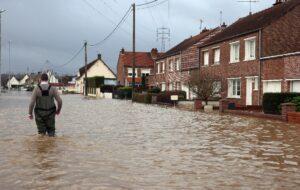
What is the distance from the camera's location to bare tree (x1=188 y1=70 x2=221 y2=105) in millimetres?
34500

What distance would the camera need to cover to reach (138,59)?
86.3 metres

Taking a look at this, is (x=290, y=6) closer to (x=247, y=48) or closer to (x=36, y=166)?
(x=247, y=48)

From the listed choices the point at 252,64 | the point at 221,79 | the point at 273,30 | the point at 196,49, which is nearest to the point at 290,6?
the point at 273,30

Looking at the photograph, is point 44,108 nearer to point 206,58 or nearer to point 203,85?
point 203,85

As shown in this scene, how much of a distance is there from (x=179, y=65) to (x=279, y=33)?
69.0ft

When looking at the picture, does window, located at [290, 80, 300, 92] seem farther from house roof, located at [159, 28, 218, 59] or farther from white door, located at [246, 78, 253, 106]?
house roof, located at [159, 28, 218, 59]

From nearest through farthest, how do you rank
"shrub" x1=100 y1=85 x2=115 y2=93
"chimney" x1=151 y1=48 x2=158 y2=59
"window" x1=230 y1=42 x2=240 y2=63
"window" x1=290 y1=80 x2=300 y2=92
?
"window" x1=290 y1=80 x2=300 y2=92
"window" x1=230 y1=42 x2=240 y2=63
"shrub" x1=100 y1=85 x2=115 y2=93
"chimney" x1=151 y1=48 x2=158 y2=59

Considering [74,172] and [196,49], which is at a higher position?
[196,49]

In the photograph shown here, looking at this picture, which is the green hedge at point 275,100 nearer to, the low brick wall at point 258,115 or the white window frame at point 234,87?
the low brick wall at point 258,115

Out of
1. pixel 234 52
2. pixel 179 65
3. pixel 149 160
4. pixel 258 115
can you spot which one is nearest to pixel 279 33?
pixel 234 52

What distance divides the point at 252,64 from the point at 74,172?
2698cm

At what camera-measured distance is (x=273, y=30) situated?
3262 cm

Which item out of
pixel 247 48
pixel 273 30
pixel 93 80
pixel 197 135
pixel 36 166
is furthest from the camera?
pixel 93 80

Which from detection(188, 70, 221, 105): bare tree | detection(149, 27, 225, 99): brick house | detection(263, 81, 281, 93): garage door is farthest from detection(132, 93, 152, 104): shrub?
detection(263, 81, 281, 93): garage door
